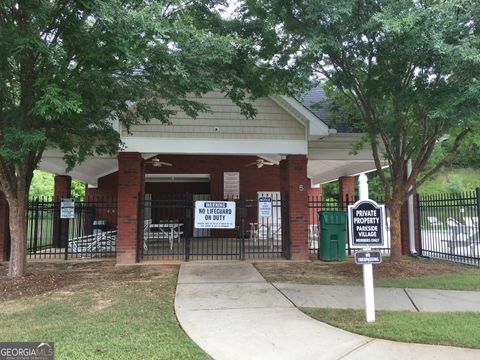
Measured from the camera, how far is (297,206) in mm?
12328

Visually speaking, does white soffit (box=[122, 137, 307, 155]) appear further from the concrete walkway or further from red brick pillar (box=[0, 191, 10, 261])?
the concrete walkway

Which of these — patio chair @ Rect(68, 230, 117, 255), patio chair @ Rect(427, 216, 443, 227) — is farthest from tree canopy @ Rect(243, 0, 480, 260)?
patio chair @ Rect(68, 230, 117, 255)

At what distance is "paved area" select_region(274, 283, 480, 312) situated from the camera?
22.7 ft

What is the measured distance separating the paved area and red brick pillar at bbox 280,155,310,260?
A: 142 inches

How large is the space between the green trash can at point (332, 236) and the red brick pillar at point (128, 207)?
4990 millimetres

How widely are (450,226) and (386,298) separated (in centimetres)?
658

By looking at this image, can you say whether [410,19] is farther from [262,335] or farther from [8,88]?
[8,88]

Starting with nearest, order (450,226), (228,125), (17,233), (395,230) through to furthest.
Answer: (17,233)
(395,230)
(228,125)
(450,226)

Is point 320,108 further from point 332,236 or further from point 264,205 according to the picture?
point 332,236

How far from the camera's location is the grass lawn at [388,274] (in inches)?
343

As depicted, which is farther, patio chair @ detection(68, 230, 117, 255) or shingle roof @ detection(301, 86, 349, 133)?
patio chair @ detection(68, 230, 117, 255)

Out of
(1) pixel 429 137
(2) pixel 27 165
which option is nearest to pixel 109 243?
(2) pixel 27 165

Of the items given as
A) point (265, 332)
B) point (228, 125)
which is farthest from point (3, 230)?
point (265, 332)

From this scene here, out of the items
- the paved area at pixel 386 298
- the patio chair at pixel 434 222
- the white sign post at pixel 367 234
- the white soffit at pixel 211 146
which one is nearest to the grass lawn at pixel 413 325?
the white sign post at pixel 367 234
